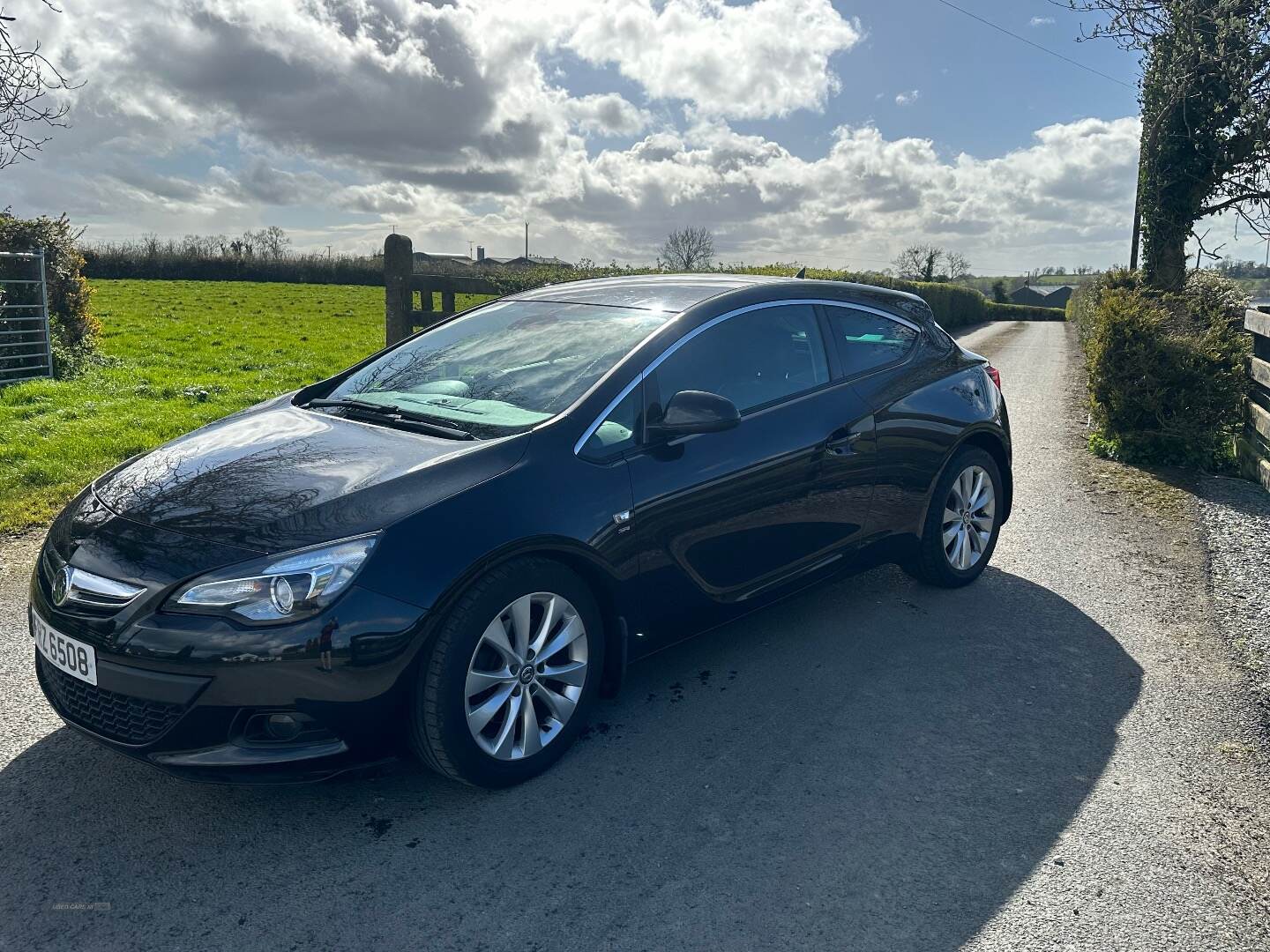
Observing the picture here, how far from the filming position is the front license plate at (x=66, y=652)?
2.92 metres

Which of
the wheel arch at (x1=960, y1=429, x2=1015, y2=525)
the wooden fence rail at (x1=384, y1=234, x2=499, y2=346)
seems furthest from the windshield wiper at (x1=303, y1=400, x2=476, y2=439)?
the wooden fence rail at (x1=384, y1=234, x2=499, y2=346)

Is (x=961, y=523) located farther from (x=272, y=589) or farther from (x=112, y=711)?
(x=112, y=711)

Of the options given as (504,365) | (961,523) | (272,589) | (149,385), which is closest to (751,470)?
(504,365)

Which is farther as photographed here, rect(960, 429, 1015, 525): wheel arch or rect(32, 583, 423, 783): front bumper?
rect(960, 429, 1015, 525): wheel arch

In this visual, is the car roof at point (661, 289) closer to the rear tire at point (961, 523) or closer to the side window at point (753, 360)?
the side window at point (753, 360)

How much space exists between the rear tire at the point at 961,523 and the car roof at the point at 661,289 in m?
1.06

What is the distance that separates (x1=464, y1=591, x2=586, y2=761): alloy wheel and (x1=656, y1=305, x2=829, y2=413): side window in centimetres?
102

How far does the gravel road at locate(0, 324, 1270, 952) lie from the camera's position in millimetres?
2586

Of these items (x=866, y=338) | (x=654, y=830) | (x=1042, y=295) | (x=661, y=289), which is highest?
(x=1042, y=295)

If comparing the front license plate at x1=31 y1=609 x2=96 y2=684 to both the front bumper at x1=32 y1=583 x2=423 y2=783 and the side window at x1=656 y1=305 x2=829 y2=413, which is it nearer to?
the front bumper at x1=32 y1=583 x2=423 y2=783

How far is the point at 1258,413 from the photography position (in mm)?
7770

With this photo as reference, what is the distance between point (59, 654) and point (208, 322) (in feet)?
67.5

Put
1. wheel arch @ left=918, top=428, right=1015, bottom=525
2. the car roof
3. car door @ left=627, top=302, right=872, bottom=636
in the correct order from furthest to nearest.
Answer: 1. wheel arch @ left=918, top=428, right=1015, bottom=525
2. the car roof
3. car door @ left=627, top=302, right=872, bottom=636

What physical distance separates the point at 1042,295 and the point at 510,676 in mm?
112204
